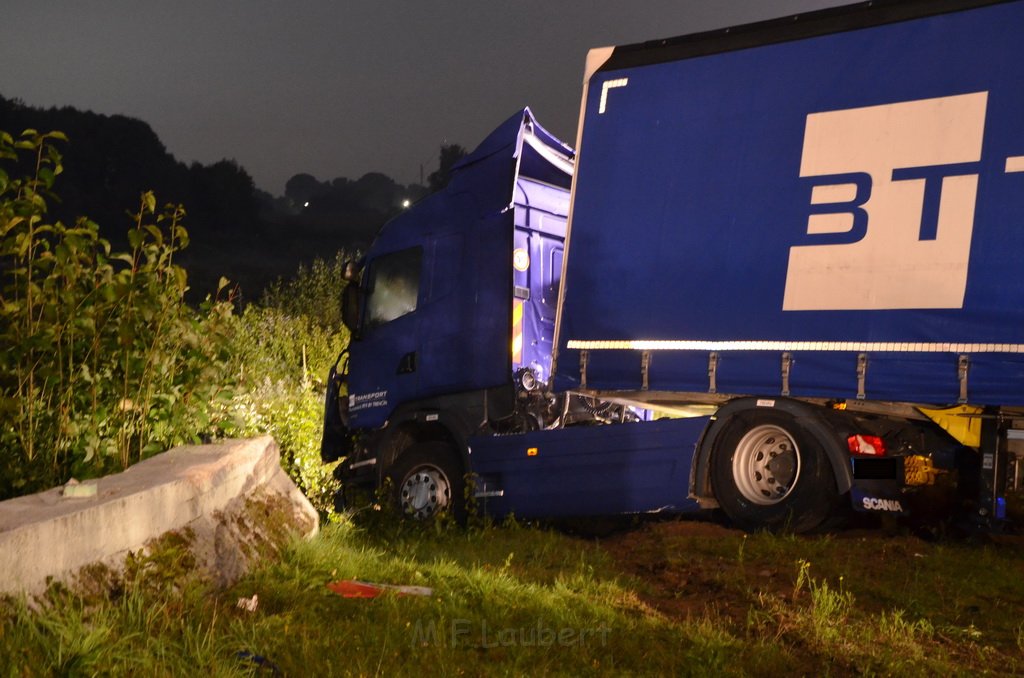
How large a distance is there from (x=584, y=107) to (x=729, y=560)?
166 inches

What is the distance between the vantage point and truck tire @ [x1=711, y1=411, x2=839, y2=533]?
826 centimetres

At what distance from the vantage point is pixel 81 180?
7006 centimetres

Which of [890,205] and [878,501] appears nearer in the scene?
[890,205]

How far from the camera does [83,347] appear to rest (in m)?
6.00

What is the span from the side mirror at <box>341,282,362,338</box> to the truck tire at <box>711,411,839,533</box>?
173 inches

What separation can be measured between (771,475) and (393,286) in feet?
14.7

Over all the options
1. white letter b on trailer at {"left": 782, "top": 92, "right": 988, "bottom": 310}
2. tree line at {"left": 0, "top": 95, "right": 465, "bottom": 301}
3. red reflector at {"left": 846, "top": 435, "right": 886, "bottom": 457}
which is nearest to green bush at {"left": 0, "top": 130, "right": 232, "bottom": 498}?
white letter b on trailer at {"left": 782, "top": 92, "right": 988, "bottom": 310}

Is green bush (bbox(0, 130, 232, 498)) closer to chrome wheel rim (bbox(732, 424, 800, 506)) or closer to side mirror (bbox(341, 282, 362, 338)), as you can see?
chrome wheel rim (bbox(732, 424, 800, 506))

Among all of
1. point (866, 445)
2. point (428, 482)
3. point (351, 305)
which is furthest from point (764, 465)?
point (351, 305)

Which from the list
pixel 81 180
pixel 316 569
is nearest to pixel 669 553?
pixel 316 569

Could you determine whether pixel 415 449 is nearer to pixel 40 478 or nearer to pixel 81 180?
pixel 40 478

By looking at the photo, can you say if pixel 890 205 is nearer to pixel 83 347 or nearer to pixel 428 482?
pixel 428 482

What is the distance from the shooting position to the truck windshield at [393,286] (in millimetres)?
10984

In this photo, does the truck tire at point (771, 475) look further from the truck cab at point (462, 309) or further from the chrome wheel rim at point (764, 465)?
the truck cab at point (462, 309)
